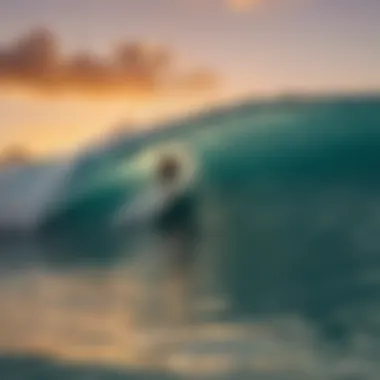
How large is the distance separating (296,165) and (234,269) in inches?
6.4

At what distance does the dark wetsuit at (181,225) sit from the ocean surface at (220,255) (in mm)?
13

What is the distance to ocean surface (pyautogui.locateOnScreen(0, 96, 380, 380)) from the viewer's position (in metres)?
1.00

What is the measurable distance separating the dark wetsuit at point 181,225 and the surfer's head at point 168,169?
3cm

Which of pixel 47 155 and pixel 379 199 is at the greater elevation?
pixel 47 155

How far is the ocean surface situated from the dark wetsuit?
0.01 m

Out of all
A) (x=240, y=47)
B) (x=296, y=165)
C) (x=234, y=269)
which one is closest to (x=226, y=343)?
(x=234, y=269)

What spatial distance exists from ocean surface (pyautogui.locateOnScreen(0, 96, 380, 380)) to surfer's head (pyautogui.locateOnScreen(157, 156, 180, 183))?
0.04ft

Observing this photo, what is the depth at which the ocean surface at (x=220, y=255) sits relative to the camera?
100 cm

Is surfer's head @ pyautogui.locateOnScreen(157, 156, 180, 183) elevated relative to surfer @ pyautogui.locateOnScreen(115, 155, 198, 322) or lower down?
elevated

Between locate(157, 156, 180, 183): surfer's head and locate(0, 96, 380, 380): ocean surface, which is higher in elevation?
locate(157, 156, 180, 183): surfer's head

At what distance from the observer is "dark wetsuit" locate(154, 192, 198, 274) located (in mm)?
1041

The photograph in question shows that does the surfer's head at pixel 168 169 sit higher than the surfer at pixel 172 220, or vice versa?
the surfer's head at pixel 168 169

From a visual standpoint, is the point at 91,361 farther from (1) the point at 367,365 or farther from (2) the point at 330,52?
(2) the point at 330,52

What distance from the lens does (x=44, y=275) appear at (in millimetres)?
1042
